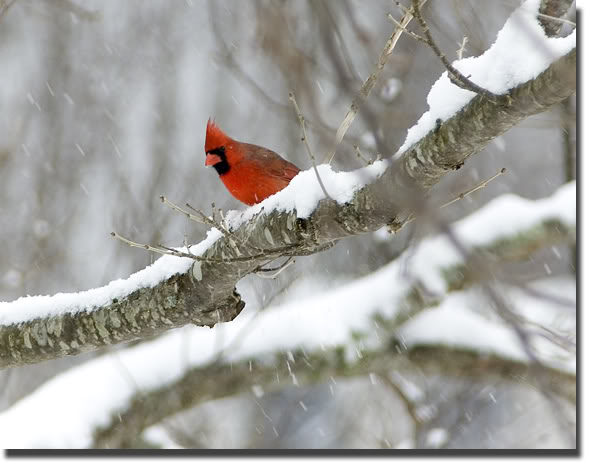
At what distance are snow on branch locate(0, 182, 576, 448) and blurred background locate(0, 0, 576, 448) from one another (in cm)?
28

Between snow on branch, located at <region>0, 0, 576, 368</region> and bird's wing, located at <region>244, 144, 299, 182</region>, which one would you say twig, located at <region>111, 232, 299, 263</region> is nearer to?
snow on branch, located at <region>0, 0, 576, 368</region>

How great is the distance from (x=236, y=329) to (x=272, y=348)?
0.30 meters

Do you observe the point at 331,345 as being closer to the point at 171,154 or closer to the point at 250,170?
the point at 250,170

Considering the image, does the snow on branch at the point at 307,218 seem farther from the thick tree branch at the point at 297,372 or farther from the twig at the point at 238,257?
the thick tree branch at the point at 297,372

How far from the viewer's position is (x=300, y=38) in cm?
Answer: 428

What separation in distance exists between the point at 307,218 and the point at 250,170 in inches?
64.9

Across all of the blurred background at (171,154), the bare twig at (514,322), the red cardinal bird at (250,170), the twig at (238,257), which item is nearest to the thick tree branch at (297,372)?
the blurred background at (171,154)

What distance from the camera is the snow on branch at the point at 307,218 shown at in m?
1.72

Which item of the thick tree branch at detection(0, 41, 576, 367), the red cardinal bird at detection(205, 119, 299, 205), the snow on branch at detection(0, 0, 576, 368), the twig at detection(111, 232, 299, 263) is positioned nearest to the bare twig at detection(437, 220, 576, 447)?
the snow on branch at detection(0, 0, 576, 368)

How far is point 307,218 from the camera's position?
233 cm

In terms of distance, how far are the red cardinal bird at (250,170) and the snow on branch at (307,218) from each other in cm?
115

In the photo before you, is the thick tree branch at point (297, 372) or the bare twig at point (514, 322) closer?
the bare twig at point (514, 322)

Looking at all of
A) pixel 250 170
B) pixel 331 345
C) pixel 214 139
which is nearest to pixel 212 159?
pixel 214 139

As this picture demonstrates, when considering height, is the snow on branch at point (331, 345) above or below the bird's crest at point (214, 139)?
below
